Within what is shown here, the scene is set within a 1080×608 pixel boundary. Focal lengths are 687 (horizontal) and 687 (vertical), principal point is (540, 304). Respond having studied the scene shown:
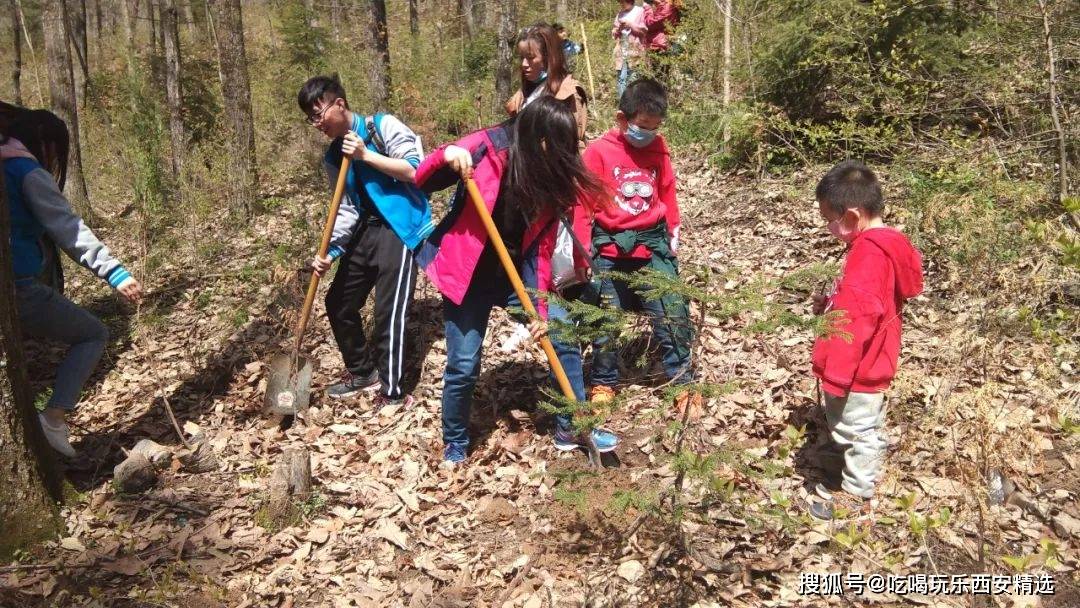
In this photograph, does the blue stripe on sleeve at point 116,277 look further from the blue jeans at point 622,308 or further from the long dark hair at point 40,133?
the blue jeans at point 622,308

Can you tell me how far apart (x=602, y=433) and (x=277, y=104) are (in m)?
9.76

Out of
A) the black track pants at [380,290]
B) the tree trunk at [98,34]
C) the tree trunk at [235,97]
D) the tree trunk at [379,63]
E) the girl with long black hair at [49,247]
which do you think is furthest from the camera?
the tree trunk at [98,34]

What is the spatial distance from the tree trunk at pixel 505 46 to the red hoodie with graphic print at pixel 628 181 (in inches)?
225

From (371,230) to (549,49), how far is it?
1728mm

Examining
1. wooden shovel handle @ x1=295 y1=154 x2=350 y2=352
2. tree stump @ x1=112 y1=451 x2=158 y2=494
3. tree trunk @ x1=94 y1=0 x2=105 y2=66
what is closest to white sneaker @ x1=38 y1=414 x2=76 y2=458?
tree stump @ x1=112 y1=451 x2=158 y2=494

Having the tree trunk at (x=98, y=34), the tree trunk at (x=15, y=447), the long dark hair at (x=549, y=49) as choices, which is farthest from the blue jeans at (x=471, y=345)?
the tree trunk at (x=98, y=34)

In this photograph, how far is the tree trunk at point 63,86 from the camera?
8.17m

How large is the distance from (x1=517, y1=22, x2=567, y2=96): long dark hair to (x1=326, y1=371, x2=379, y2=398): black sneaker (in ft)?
7.88

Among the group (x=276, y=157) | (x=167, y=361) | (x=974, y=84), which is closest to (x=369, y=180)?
(x=167, y=361)

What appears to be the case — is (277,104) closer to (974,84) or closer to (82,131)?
(82,131)

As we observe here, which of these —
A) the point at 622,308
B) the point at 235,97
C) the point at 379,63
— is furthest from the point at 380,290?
the point at 379,63

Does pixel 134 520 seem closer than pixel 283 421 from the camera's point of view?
Yes

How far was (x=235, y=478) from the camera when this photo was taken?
4.23 m

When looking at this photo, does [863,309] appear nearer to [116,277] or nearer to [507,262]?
[507,262]
